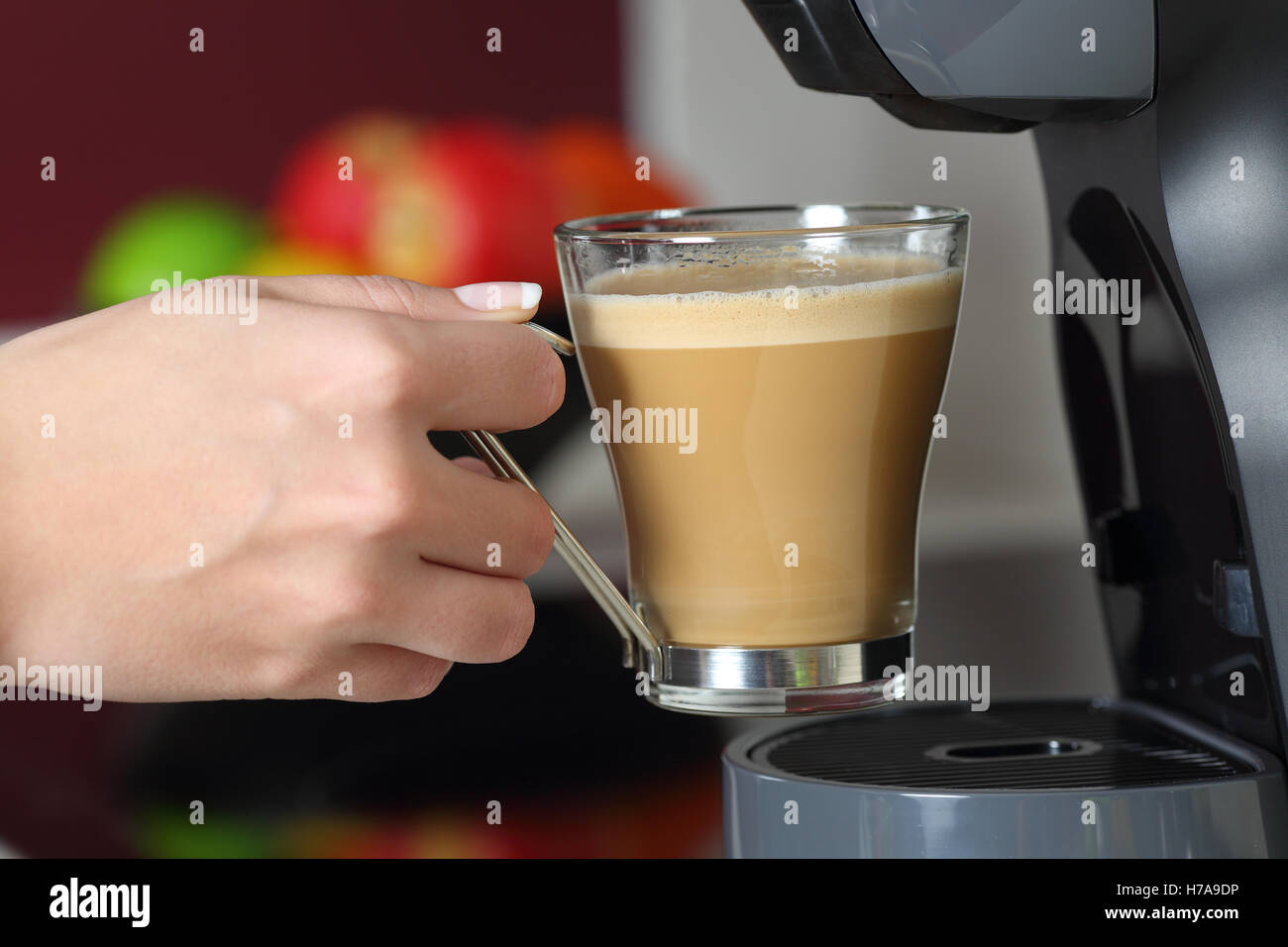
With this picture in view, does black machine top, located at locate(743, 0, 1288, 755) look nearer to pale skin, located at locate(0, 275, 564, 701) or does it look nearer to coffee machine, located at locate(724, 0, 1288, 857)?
coffee machine, located at locate(724, 0, 1288, 857)

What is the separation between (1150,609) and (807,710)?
0.15 meters

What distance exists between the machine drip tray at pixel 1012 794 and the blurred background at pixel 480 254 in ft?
0.25

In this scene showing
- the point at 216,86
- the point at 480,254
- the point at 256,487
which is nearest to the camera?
the point at 256,487

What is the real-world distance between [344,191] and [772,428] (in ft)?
1.41

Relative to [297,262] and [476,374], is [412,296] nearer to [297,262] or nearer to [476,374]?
[476,374]

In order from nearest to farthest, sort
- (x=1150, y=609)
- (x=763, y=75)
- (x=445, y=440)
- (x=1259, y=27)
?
(x=1259, y=27) → (x=1150, y=609) → (x=445, y=440) → (x=763, y=75)

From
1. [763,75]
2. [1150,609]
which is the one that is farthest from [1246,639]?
[763,75]

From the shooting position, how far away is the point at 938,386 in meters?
0.44

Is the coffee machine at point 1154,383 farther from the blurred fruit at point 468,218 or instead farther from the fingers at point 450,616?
the blurred fruit at point 468,218

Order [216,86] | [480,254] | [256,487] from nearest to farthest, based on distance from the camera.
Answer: [256,487]
[480,254]
[216,86]

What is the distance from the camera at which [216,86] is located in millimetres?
989

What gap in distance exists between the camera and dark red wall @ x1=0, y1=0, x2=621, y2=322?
3.19 ft

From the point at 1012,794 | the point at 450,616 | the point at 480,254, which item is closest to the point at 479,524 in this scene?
the point at 450,616
